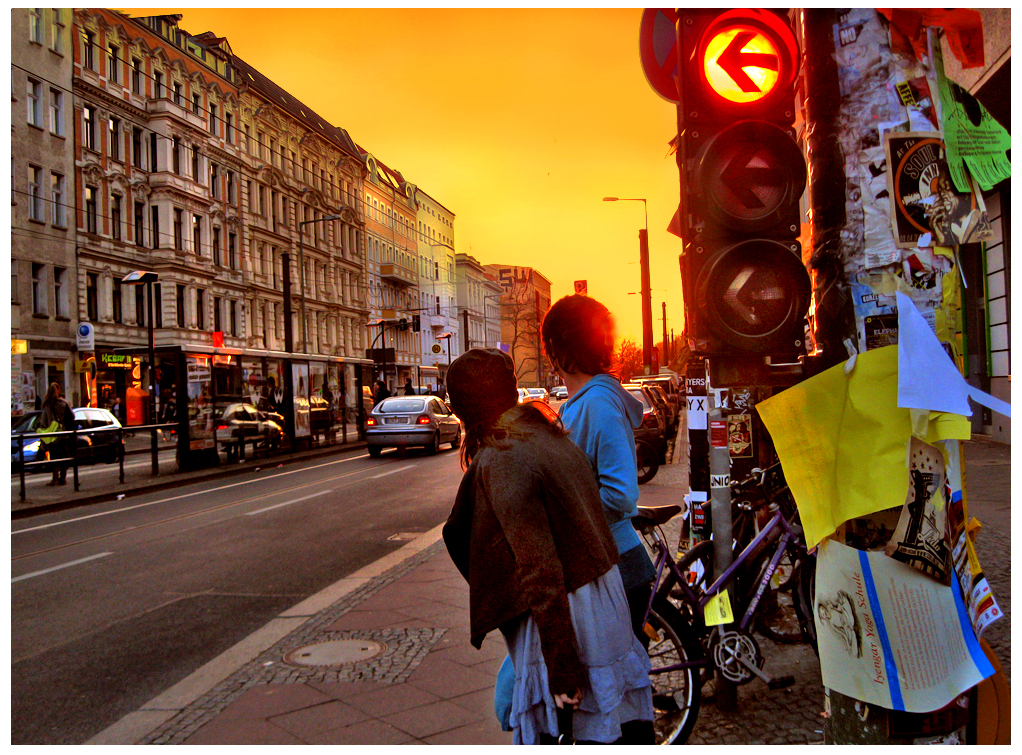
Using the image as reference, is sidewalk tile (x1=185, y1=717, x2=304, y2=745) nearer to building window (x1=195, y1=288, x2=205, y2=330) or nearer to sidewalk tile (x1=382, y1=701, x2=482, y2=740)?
sidewalk tile (x1=382, y1=701, x2=482, y2=740)

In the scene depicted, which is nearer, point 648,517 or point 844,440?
point 844,440

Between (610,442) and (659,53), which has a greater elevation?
(659,53)

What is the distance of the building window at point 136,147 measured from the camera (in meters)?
38.4

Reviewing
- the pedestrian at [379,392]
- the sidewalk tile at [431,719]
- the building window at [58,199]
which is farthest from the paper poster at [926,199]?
the building window at [58,199]

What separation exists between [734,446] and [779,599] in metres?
0.99

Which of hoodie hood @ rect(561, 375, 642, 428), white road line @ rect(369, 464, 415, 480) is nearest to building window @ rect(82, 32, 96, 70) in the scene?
white road line @ rect(369, 464, 415, 480)

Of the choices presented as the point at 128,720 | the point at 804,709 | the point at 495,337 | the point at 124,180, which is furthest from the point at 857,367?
the point at 495,337

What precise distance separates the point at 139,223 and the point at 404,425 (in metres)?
25.5

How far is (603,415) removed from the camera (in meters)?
2.62

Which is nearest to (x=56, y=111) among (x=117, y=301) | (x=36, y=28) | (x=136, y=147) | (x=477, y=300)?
(x=36, y=28)

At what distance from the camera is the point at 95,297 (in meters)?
35.1

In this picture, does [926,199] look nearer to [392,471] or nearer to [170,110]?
[392,471]

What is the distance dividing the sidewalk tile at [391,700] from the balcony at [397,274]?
2510 inches

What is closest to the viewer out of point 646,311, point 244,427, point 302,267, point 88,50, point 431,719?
point 431,719
